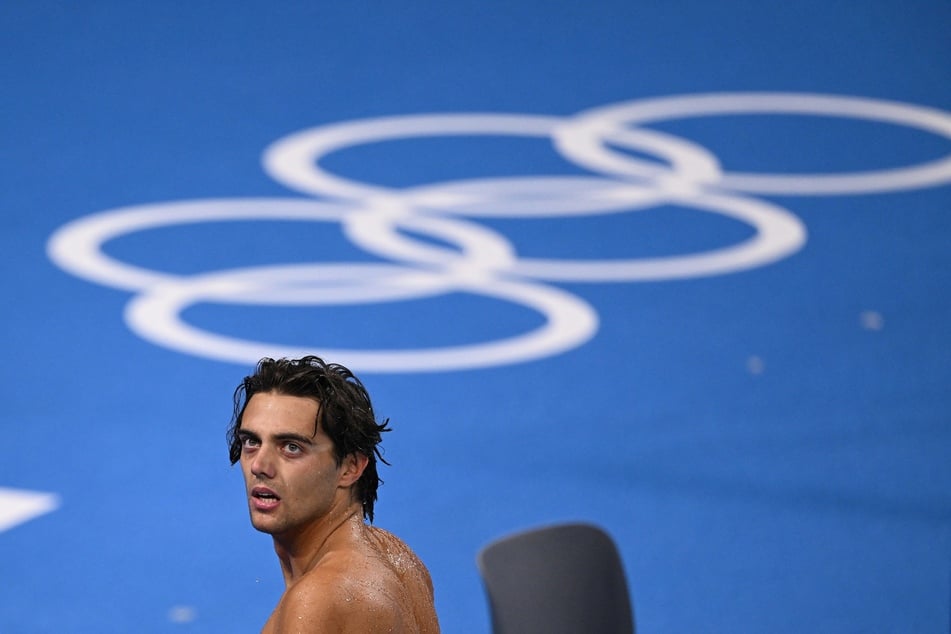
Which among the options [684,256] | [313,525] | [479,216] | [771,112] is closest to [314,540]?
[313,525]

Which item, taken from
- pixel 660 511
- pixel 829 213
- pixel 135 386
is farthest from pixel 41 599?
pixel 829 213

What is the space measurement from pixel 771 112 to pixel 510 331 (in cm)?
352

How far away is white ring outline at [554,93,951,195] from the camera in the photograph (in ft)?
35.8

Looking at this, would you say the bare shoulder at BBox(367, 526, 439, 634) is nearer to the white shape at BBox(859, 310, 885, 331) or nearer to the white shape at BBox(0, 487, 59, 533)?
the white shape at BBox(0, 487, 59, 533)

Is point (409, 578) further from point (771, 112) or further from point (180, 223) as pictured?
point (771, 112)

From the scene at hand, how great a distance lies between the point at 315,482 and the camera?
3115 millimetres

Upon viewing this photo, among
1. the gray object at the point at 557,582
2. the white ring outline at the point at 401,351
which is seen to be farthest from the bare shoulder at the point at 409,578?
the white ring outline at the point at 401,351

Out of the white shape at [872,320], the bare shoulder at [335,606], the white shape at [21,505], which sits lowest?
the bare shoulder at [335,606]

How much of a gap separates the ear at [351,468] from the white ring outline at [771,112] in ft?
25.9

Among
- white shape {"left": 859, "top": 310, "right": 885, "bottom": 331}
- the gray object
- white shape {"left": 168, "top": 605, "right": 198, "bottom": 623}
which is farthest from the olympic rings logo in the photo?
the gray object

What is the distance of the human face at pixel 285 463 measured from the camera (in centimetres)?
307

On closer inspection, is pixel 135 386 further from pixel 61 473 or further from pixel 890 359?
pixel 890 359

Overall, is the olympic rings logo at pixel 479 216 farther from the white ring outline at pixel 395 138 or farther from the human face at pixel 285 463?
the human face at pixel 285 463

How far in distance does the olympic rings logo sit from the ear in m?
5.75
